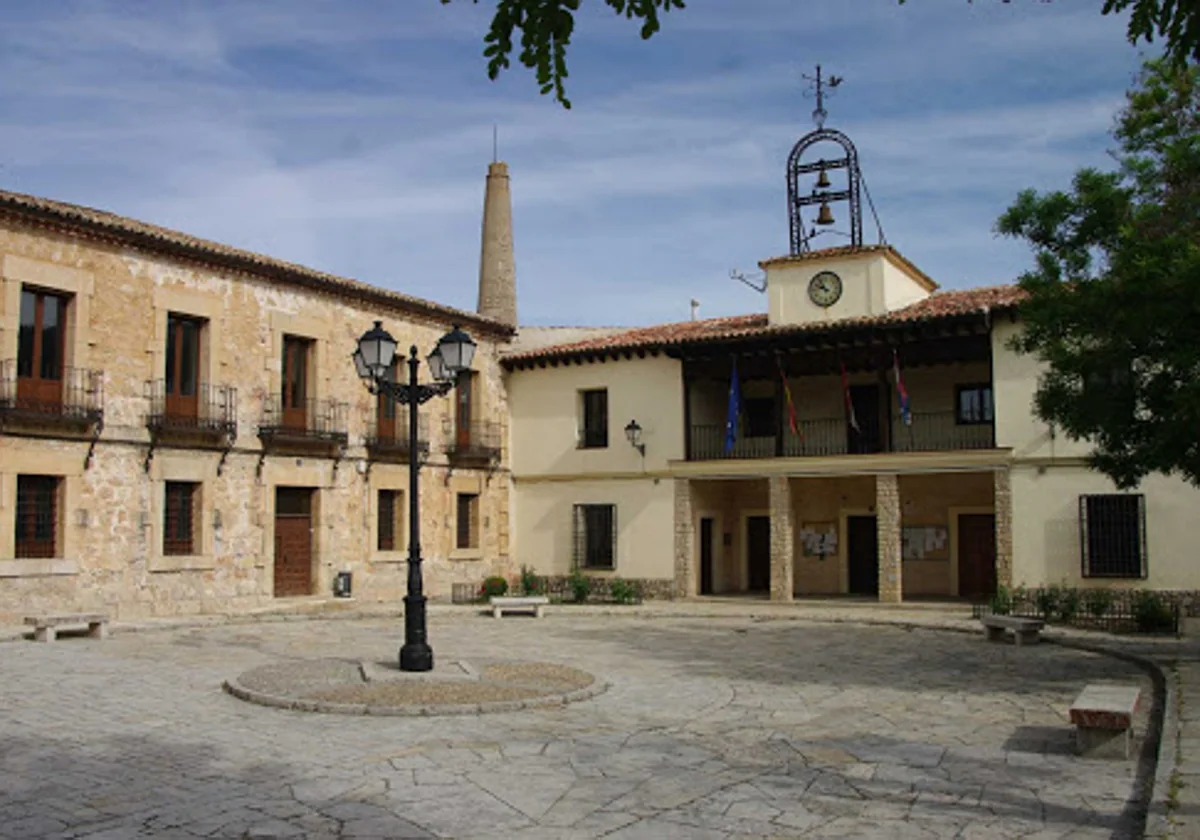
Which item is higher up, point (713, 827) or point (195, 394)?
point (195, 394)

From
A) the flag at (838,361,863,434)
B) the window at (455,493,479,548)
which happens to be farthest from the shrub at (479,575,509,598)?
the flag at (838,361,863,434)

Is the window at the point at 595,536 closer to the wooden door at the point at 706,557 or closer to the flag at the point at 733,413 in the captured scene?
the wooden door at the point at 706,557

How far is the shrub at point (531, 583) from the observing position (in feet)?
81.9

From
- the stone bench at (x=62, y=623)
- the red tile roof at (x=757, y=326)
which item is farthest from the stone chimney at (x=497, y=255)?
the stone bench at (x=62, y=623)

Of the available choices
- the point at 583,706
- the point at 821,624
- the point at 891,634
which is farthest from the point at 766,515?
the point at 583,706

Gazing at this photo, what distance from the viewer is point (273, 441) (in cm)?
2062

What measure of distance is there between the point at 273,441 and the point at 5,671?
9.55 meters

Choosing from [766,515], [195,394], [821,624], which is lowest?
[821,624]

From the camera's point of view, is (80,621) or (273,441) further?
(273,441)

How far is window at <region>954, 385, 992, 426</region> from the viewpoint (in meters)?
23.5

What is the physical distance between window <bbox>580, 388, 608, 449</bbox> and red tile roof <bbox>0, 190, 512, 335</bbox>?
381cm

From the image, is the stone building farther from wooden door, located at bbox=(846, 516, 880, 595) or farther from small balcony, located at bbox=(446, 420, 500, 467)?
wooden door, located at bbox=(846, 516, 880, 595)

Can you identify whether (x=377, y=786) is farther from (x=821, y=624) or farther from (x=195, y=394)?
(x=195, y=394)

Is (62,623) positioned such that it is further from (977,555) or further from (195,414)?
(977,555)
